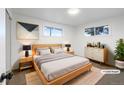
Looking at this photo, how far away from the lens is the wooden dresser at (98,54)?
3.80 m

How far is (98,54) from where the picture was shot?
405 centimetres

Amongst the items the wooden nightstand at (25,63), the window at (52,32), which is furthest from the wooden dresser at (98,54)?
the wooden nightstand at (25,63)

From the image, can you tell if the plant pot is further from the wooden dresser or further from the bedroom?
the wooden dresser

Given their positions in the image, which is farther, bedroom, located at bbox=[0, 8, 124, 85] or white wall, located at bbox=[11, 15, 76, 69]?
white wall, located at bbox=[11, 15, 76, 69]

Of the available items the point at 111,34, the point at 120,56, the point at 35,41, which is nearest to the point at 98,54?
the point at 120,56

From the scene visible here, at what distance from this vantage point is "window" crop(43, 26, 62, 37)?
4.19m

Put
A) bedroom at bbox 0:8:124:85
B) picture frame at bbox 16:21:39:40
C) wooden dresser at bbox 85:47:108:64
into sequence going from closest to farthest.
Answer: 1. bedroom at bbox 0:8:124:85
2. picture frame at bbox 16:21:39:40
3. wooden dresser at bbox 85:47:108:64

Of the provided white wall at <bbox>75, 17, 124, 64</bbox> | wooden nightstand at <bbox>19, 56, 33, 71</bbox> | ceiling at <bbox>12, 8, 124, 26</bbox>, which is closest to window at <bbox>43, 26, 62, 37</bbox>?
ceiling at <bbox>12, 8, 124, 26</bbox>

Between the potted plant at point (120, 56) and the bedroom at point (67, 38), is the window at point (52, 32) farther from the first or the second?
the potted plant at point (120, 56)

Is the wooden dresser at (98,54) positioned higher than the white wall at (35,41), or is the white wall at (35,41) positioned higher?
the white wall at (35,41)

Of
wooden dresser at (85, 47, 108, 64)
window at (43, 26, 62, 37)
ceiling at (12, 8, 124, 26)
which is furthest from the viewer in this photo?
window at (43, 26, 62, 37)

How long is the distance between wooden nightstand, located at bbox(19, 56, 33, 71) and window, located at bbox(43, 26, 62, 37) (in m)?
1.46

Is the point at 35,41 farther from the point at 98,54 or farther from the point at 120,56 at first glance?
the point at 120,56
